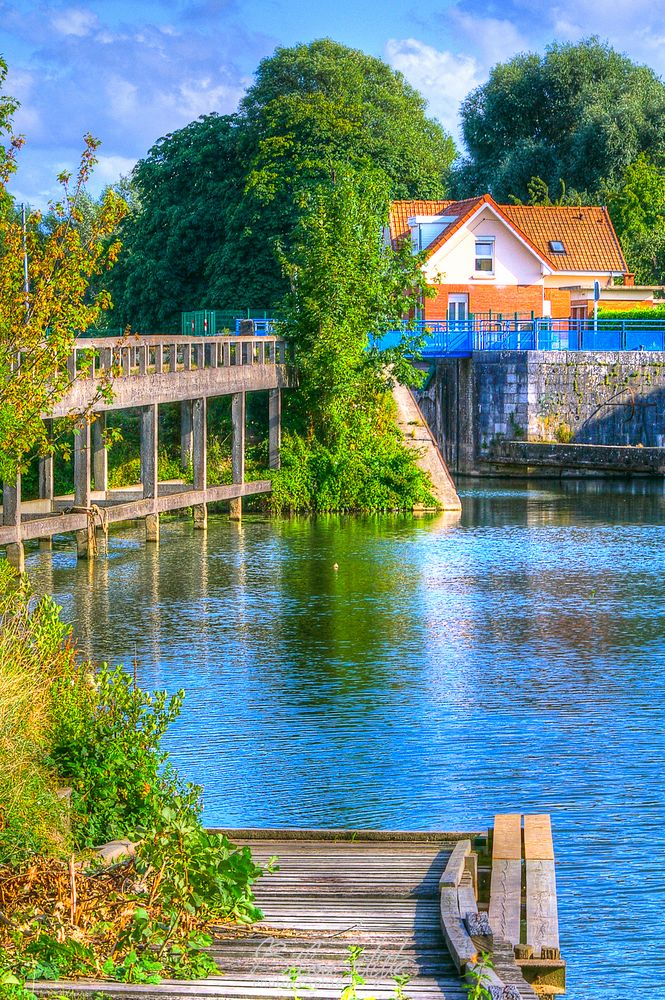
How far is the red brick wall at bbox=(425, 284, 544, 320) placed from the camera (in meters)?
58.2

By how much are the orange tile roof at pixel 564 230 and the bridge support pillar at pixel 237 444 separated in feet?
87.6

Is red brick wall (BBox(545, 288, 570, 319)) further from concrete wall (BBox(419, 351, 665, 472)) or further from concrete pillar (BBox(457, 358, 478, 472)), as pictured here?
concrete wall (BBox(419, 351, 665, 472))

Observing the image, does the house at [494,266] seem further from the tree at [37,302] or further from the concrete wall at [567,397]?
the tree at [37,302]

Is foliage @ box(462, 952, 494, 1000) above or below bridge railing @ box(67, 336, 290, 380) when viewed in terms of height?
below

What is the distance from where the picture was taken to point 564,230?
6391 centimetres

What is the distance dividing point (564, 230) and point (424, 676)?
48.2 meters

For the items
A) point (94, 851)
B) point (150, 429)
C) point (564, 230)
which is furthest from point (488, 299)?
point (94, 851)

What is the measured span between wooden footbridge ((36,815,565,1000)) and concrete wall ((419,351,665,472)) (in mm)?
39500

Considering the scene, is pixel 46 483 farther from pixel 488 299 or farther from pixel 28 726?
pixel 488 299

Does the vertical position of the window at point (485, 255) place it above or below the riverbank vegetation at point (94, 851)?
above

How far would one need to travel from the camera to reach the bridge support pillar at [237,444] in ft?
112

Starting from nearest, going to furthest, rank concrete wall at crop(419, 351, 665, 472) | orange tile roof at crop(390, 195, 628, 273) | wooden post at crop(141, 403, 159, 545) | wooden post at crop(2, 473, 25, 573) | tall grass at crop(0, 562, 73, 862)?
tall grass at crop(0, 562, 73, 862) < wooden post at crop(2, 473, 25, 573) < wooden post at crop(141, 403, 159, 545) < concrete wall at crop(419, 351, 665, 472) < orange tile roof at crop(390, 195, 628, 273)

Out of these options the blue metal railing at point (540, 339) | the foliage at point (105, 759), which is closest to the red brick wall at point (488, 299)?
the blue metal railing at point (540, 339)

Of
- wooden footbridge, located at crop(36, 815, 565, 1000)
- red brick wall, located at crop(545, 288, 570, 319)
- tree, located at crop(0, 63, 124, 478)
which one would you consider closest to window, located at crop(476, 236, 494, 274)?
red brick wall, located at crop(545, 288, 570, 319)
